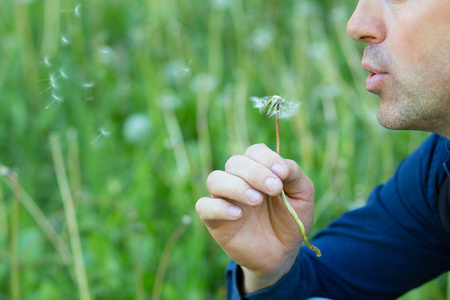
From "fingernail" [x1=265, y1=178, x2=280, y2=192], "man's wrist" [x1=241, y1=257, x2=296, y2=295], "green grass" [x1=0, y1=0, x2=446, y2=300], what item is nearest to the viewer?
"fingernail" [x1=265, y1=178, x2=280, y2=192]

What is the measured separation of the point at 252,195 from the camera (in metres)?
0.71

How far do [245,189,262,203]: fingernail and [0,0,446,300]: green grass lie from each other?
45 cm

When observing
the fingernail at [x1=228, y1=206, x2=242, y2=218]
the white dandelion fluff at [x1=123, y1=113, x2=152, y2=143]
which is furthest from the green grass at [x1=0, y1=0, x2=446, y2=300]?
the fingernail at [x1=228, y1=206, x2=242, y2=218]

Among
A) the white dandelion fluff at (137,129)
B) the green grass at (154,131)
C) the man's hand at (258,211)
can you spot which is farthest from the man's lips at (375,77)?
the white dandelion fluff at (137,129)

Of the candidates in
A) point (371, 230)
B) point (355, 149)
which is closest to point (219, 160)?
point (355, 149)

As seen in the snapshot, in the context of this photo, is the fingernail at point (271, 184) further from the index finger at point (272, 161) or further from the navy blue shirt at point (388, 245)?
the navy blue shirt at point (388, 245)

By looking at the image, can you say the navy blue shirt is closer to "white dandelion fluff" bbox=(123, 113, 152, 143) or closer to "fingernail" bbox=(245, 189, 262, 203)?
"fingernail" bbox=(245, 189, 262, 203)

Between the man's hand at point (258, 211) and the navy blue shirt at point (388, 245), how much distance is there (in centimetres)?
11

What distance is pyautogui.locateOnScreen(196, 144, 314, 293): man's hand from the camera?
0.71 meters

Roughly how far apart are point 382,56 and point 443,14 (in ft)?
0.29

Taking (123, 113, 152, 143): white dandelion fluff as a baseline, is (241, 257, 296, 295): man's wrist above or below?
below

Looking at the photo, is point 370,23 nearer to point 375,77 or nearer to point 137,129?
point 375,77

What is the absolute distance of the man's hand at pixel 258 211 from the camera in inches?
28.0

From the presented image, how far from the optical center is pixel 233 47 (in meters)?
2.28
